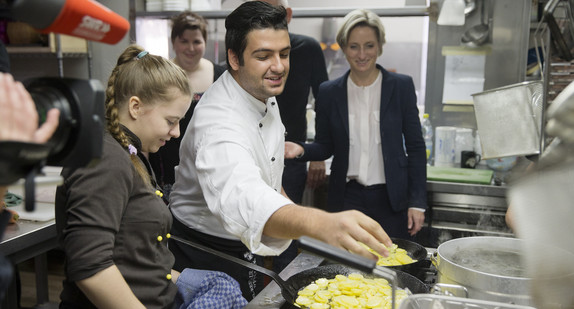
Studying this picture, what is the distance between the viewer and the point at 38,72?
4.14 m

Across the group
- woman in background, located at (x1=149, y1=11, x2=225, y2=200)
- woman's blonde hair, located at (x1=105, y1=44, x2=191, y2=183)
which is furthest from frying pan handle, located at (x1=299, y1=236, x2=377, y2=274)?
woman in background, located at (x1=149, y1=11, x2=225, y2=200)

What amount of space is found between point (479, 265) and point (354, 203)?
153cm

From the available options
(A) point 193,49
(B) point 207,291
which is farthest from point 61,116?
(A) point 193,49

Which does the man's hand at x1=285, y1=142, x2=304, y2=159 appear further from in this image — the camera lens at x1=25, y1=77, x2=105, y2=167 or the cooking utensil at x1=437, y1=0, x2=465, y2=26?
the cooking utensil at x1=437, y1=0, x2=465, y2=26

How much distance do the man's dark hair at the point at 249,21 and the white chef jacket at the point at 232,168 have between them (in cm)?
13

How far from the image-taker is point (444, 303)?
3.39 ft

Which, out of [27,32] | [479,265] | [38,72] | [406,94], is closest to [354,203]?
[406,94]

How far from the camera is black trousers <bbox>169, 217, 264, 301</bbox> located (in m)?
1.83

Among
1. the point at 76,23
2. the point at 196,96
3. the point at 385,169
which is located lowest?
the point at 385,169

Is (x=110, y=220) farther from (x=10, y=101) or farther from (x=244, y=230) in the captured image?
(x=10, y=101)

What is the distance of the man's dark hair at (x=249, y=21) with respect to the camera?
173 centimetres

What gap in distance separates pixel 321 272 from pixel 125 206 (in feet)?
2.03

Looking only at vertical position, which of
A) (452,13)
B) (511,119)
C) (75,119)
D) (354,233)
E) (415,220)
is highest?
(452,13)

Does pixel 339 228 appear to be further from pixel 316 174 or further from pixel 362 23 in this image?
pixel 316 174
